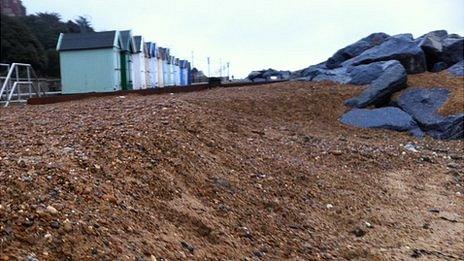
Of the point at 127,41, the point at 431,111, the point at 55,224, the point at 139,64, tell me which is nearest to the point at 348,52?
the point at 431,111

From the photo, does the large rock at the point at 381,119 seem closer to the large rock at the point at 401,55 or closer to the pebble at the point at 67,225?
the large rock at the point at 401,55

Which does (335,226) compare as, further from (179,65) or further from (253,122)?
(179,65)

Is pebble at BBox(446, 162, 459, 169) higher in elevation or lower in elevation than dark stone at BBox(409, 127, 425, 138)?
lower

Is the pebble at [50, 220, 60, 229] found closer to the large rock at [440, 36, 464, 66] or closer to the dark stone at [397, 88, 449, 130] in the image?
the dark stone at [397, 88, 449, 130]

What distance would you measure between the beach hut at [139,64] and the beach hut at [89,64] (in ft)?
12.3

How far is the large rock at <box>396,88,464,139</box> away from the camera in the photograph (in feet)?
28.0

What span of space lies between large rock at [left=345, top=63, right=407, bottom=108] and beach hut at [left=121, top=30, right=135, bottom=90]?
14.9 m

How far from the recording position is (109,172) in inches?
146

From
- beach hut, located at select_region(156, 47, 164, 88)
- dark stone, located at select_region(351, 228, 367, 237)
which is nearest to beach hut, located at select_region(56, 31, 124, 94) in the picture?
beach hut, located at select_region(156, 47, 164, 88)

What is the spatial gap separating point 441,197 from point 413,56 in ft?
28.1

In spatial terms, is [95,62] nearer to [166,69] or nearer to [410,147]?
[166,69]

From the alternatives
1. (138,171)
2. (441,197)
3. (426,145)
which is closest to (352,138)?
(426,145)

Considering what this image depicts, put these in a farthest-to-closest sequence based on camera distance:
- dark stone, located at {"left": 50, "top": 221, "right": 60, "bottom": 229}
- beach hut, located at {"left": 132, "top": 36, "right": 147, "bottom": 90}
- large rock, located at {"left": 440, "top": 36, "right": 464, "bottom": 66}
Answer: beach hut, located at {"left": 132, "top": 36, "right": 147, "bottom": 90} → large rock, located at {"left": 440, "top": 36, "right": 464, "bottom": 66} → dark stone, located at {"left": 50, "top": 221, "right": 60, "bottom": 229}

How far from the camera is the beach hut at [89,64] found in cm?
2155
